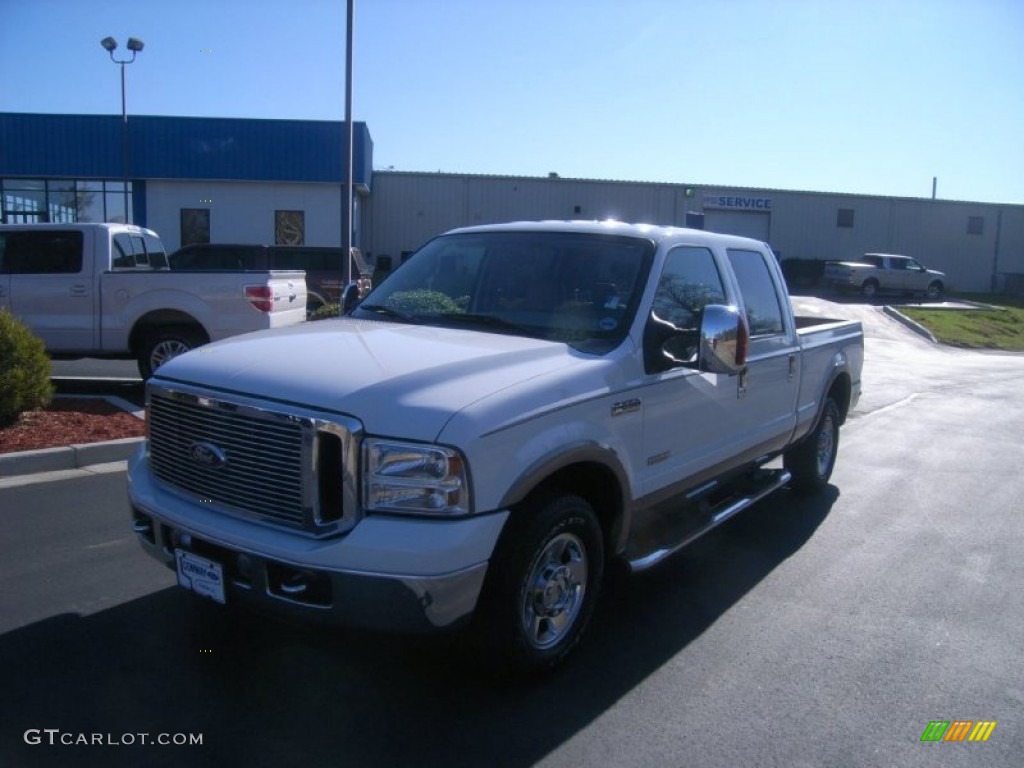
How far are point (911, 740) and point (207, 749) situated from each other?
2.72m

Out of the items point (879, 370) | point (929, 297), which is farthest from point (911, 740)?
point (929, 297)

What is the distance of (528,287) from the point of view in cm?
473

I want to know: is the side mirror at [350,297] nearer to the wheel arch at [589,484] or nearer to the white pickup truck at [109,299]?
the wheel arch at [589,484]

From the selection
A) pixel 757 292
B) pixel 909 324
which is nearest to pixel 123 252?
pixel 757 292

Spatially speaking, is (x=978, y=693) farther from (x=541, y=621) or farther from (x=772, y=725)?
(x=541, y=621)

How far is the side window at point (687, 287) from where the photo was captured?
464cm

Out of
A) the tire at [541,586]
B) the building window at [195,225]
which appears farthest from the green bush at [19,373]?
the building window at [195,225]

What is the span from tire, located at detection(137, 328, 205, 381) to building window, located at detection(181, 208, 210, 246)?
75.9ft

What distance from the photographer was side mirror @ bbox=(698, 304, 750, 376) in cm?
417

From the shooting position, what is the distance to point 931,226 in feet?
154

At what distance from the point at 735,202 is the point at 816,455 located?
37907 mm

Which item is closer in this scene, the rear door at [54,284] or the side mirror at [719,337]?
the side mirror at [719,337]

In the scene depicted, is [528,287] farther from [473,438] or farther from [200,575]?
[200,575]

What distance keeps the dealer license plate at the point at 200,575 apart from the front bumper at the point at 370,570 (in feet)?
0.12
